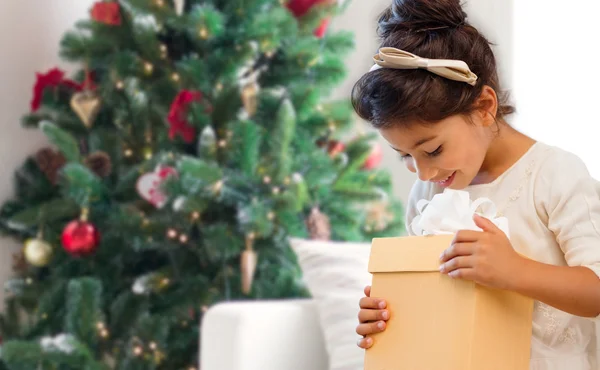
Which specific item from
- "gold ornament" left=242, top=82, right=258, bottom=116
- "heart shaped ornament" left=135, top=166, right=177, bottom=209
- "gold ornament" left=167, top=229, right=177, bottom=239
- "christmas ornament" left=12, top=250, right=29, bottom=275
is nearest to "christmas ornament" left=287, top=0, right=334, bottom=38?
"gold ornament" left=242, top=82, right=258, bottom=116

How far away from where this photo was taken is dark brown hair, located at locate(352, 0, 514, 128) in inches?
51.7

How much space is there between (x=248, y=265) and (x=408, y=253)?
1.20 m

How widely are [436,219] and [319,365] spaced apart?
75 cm

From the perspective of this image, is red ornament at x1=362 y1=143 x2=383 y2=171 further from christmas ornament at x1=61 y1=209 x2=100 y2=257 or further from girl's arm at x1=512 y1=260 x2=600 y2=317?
girl's arm at x1=512 y1=260 x2=600 y2=317

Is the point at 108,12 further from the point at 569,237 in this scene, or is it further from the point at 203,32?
the point at 569,237

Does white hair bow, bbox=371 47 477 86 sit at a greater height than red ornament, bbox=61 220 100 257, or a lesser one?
greater

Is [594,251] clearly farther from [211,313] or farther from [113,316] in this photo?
[113,316]

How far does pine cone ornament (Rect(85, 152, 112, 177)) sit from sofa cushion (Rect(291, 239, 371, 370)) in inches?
32.3

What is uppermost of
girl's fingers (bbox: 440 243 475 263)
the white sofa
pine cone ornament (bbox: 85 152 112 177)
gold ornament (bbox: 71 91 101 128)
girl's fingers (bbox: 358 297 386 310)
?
gold ornament (bbox: 71 91 101 128)

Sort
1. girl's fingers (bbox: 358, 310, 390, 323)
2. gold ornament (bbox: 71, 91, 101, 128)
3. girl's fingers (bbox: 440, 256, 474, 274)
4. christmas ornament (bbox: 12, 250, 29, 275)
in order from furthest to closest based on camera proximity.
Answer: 1. christmas ornament (bbox: 12, 250, 29, 275)
2. gold ornament (bbox: 71, 91, 101, 128)
3. girl's fingers (bbox: 358, 310, 390, 323)
4. girl's fingers (bbox: 440, 256, 474, 274)

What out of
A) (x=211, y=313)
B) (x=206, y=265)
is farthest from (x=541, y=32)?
(x=211, y=313)

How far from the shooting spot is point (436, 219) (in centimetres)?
128

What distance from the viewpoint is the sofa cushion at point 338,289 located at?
5.85 ft

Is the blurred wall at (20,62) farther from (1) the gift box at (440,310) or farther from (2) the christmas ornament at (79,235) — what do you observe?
(1) the gift box at (440,310)
